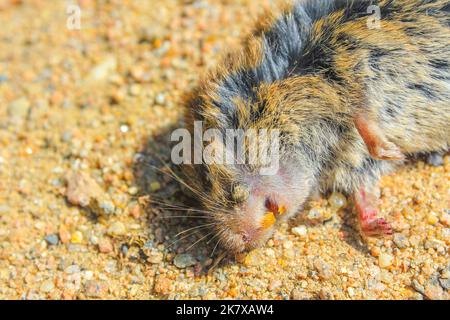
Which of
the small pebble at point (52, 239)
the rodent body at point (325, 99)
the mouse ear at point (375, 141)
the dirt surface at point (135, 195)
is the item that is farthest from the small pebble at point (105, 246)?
the mouse ear at point (375, 141)

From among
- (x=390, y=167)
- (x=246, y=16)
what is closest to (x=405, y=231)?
(x=390, y=167)

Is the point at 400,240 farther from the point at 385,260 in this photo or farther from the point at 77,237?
the point at 77,237

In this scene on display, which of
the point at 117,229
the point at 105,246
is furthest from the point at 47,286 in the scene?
the point at 117,229

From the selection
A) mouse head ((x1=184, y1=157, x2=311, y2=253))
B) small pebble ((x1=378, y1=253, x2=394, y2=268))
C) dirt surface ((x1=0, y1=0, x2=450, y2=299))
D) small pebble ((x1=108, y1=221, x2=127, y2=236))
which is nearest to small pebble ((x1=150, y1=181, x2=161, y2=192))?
dirt surface ((x1=0, y1=0, x2=450, y2=299))

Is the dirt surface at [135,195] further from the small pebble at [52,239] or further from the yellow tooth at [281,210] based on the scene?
the yellow tooth at [281,210]

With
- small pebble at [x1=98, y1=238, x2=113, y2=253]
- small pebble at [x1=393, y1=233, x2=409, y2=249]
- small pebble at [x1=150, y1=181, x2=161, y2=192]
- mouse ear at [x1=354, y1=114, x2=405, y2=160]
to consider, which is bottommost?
small pebble at [x1=393, y1=233, x2=409, y2=249]

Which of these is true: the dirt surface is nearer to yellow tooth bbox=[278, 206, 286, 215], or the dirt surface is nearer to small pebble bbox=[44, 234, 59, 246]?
small pebble bbox=[44, 234, 59, 246]
